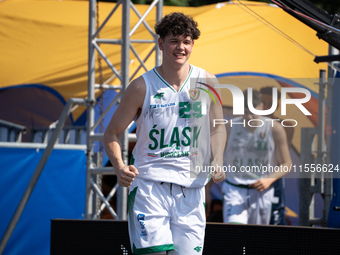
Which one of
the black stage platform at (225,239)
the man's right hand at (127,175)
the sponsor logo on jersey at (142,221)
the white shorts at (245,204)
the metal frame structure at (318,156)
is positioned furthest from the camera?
the metal frame structure at (318,156)

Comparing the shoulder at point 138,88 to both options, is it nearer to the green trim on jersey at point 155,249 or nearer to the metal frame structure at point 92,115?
the green trim on jersey at point 155,249

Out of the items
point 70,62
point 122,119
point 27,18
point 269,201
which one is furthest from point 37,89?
point 122,119

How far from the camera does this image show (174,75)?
2828 mm

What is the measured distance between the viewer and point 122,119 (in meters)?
2.79

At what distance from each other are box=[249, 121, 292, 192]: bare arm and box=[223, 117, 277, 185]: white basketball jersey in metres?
0.04

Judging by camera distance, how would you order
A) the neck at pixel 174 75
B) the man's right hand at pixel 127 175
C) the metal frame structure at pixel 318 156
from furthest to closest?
the metal frame structure at pixel 318 156 → the neck at pixel 174 75 → the man's right hand at pixel 127 175

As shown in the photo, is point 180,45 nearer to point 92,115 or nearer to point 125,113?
point 125,113

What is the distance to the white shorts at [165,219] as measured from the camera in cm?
266

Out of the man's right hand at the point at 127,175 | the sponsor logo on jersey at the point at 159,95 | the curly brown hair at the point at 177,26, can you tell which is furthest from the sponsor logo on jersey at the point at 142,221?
the curly brown hair at the point at 177,26

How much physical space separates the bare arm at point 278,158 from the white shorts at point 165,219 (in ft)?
8.07

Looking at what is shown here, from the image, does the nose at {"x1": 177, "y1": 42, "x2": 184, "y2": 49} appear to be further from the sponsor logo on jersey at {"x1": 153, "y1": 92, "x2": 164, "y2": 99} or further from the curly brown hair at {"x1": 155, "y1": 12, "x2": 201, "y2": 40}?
the sponsor logo on jersey at {"x1": 153, "y1": 92, "x2": 164, "y2": 99}

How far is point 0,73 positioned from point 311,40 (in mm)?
4812

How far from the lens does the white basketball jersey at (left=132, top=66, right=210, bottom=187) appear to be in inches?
108

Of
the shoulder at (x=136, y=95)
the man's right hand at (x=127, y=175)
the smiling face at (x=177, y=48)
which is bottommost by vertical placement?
the man's right hand at (x=127, y=175)
